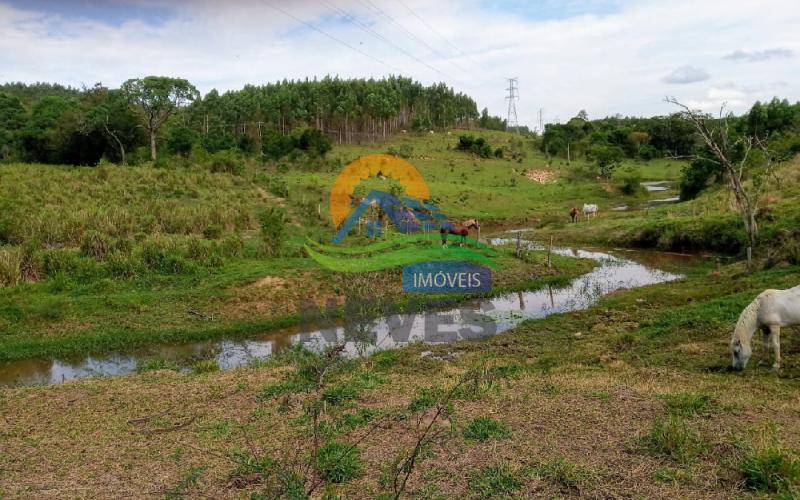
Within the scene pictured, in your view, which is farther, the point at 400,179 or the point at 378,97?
the point at 378,97

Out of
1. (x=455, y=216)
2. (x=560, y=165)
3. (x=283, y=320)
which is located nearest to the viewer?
(x=283, y=320)

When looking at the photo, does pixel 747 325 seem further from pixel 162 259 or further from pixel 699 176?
pixel 699 176

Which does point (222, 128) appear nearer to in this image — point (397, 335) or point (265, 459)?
point (397, 335)

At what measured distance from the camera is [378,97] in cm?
6925

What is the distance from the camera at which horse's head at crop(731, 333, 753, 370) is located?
8.93 metres

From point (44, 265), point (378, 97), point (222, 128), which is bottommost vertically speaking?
point (44, 265)

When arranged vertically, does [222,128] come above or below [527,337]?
above

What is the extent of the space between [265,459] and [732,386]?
6.77 m

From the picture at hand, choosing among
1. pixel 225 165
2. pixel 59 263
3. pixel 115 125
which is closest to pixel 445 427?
pixel 59 263

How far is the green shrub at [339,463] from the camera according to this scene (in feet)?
19.5

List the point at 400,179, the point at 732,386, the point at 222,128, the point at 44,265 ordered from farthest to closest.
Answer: the point at 222,128, the point at 400,179, the point at 44,265, the point at 732,386

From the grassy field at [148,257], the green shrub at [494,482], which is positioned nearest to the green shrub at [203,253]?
the grassy field at [148,257]

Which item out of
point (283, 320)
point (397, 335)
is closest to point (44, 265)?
point (283, 320)
